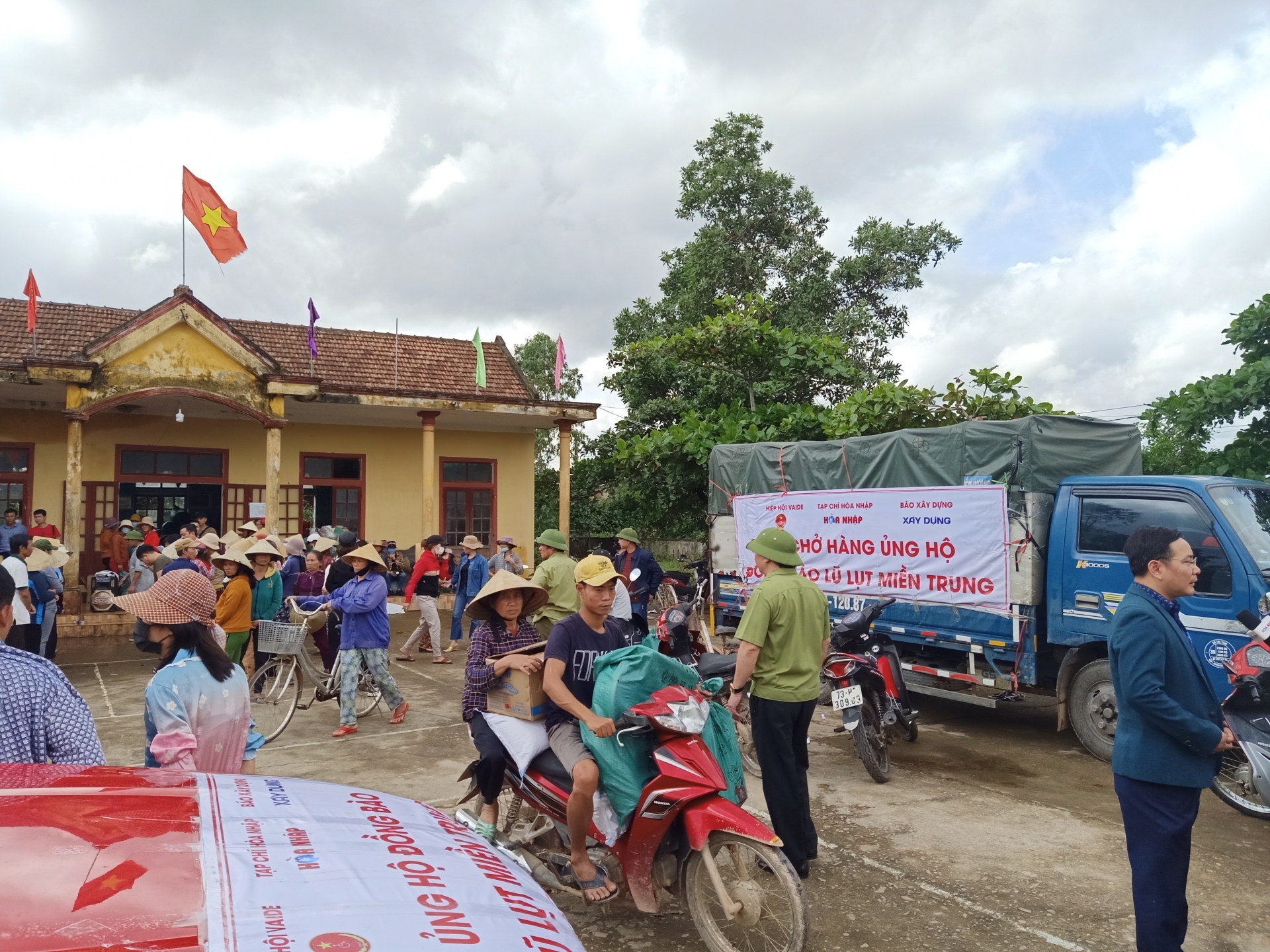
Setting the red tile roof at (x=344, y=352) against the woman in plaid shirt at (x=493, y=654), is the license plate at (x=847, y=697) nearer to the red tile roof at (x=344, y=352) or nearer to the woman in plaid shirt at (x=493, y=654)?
the woman in plaid shirt at (x=493, y=654)

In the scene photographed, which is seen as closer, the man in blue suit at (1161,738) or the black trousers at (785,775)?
the man in blue suit at (1161,738)

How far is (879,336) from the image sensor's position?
78.1 feet

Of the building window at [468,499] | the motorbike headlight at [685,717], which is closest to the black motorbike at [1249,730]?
the motorbike headlight at [685,717]

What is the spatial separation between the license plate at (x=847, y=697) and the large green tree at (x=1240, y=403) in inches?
239

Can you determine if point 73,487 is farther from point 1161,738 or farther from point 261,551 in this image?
point 1161,738

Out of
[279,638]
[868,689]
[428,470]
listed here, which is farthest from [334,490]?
[868,689]

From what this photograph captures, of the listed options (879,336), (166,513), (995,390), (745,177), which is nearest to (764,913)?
(995,390)

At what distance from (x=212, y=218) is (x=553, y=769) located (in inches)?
537

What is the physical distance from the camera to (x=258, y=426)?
1750 cm

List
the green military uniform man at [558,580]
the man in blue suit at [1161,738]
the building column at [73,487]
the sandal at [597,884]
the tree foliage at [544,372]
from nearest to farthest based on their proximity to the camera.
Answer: the man in blue suit at [1161,738]
the sandal at [597,884]
the green military uniform man at [558,580]
the building column at [73,487]
the tree foliage at [544,372]

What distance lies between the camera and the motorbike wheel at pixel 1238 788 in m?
5.43

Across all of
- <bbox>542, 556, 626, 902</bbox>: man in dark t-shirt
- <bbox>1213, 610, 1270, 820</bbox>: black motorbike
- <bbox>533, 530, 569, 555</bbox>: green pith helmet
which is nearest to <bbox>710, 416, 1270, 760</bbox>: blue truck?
<bbox>1213, 610, 1270, 820</bbox>: black motorbike

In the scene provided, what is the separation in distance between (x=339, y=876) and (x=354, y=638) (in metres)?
5.92

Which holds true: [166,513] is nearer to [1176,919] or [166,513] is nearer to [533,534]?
[533,534]
